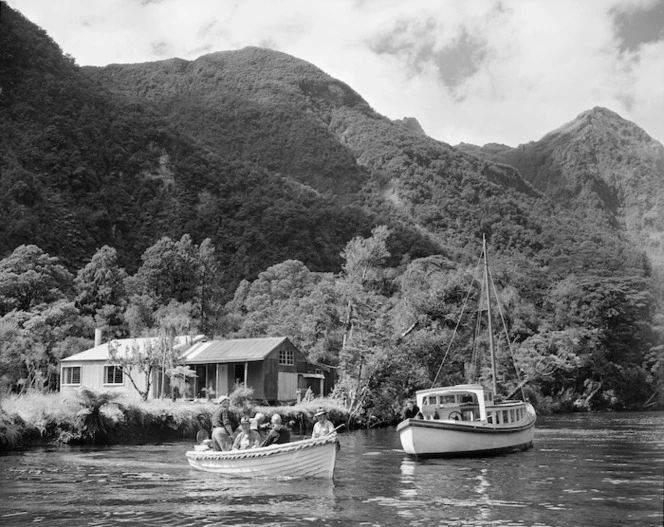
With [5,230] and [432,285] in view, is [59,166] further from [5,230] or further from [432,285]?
[432,285]

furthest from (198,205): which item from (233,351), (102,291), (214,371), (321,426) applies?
(321,426)

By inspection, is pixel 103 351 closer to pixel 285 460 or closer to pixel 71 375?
pixel 71 375

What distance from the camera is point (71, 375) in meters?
55.6

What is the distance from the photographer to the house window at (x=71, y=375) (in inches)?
2176

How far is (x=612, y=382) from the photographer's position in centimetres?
8356

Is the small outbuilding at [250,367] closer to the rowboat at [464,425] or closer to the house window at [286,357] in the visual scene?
the house window at [286,357]

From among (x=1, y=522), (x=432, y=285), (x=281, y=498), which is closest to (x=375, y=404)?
(x=432, y=285)

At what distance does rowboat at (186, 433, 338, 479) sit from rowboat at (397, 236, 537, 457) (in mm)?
9044

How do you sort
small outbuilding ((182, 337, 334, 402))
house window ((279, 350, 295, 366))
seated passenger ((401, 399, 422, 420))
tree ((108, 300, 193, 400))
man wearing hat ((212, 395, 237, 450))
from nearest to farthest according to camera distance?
1. man wearing hat ((212, 395, 237, 450))
2. tree ((108, 300, 193, 400))
3. small outbuilding ((182, 337, 334, 402))
4. house window ((279, 350, 295, 366))
5. seated passenger ((401, 399, 422, 420))

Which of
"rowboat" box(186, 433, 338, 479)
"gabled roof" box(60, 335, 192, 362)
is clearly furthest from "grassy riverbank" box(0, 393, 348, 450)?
"gabled roof" box(60, 335, 192, 362)

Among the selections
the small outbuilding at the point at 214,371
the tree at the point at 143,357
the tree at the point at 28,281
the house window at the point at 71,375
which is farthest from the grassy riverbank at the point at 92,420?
the tree at the point at 28,281

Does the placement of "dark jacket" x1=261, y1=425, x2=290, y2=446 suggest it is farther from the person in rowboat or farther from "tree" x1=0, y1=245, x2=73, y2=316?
"tree" x1=0, y1=245, x2=73, y2=316

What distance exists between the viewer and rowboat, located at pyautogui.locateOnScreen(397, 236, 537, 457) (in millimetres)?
30906

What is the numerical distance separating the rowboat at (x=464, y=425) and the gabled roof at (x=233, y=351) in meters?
19.7
